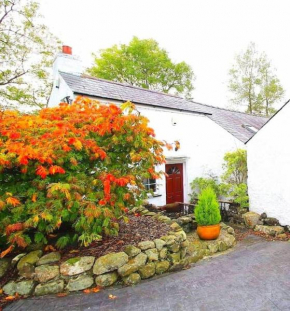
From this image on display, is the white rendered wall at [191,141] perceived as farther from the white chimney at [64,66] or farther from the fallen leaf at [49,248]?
the fallen leaf at [49,248]

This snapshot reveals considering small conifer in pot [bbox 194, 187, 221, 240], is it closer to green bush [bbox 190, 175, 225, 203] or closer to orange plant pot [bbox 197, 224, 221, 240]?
orange plant pot [bbox 197, 224, 221, 240]

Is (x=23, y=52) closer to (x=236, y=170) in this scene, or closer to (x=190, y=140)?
(x=190, y=140)

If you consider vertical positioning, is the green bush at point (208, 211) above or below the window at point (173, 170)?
below

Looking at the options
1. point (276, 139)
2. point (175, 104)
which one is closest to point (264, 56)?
point (175, 104)

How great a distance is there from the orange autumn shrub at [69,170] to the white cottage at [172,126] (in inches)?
142

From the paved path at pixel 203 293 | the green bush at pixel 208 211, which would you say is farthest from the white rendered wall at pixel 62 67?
the paved path at pixel 203 293

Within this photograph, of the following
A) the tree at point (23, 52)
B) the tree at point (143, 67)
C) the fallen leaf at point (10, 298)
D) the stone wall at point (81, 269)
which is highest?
the tree at point (143, 67)

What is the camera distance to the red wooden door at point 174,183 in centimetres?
1000

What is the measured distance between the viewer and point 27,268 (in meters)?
3.78

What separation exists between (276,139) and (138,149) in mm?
4915

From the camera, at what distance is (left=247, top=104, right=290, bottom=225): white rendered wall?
6.68 meters

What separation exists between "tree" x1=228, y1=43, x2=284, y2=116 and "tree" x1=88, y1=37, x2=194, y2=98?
5840mm

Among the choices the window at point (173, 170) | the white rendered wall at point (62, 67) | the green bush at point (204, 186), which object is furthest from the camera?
the window at point (173, 170)

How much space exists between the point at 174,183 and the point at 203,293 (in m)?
6.72
